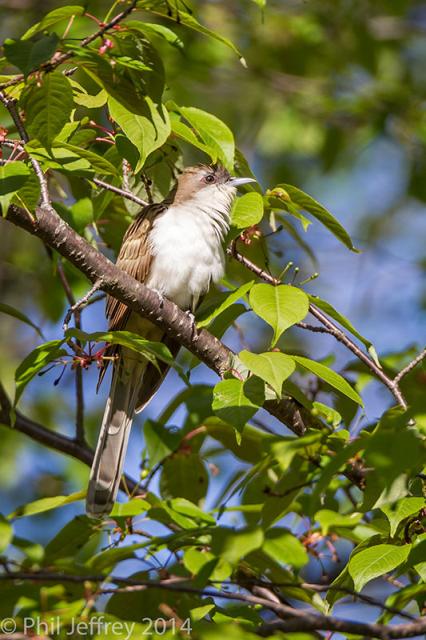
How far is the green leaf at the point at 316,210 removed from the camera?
3.23m

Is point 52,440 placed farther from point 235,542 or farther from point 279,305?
point 235,542

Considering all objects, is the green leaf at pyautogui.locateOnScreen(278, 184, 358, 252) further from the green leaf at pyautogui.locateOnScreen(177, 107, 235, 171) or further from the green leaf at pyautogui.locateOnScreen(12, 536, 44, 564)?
the green leaf at pyautogui.locateOnScreen(12, 536, 44, 564)

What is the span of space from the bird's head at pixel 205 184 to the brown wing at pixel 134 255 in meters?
0.30

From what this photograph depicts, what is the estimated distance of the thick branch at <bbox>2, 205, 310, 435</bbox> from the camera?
2930 mm

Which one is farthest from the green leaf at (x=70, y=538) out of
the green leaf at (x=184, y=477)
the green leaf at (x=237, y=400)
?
the green leaf at (x=237, y=400)

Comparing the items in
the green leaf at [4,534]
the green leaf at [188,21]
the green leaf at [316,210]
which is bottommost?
the green leaf at [4,534]

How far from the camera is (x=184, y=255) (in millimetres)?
4340

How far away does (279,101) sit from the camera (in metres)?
9.54

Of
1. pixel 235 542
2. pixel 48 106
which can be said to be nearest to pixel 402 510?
pixel 235 542

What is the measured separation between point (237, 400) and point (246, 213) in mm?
701

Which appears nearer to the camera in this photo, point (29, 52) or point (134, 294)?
point (29, 52)

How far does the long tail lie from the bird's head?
0.91 metres

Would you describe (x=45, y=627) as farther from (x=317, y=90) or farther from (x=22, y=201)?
(x=317, y=90)

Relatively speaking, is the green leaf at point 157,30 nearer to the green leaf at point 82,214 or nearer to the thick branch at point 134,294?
the thick branch at point 134,294
